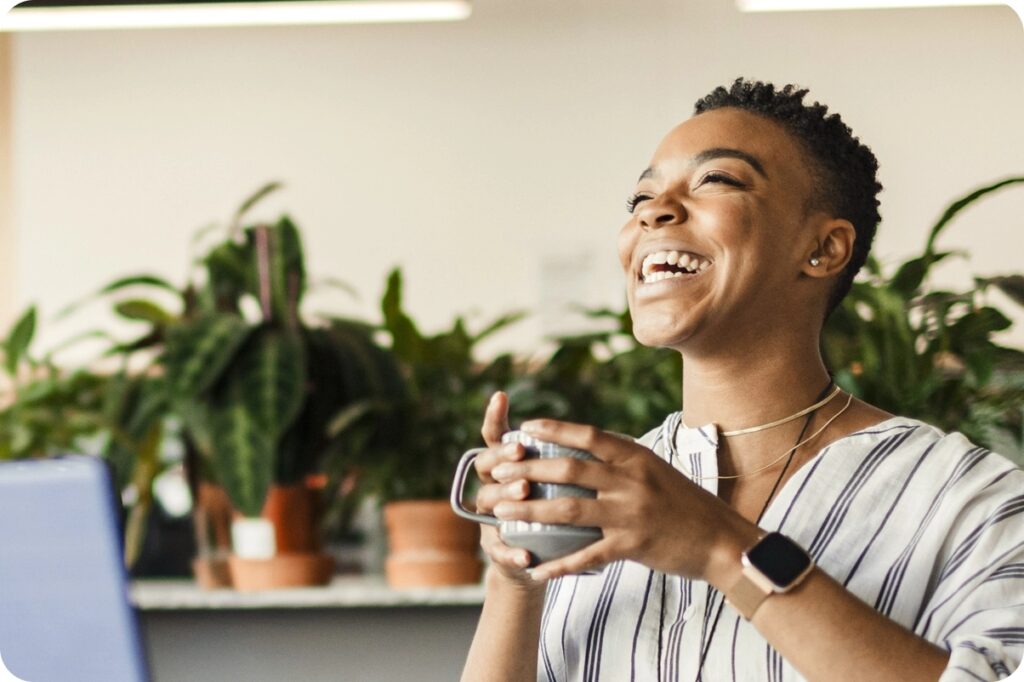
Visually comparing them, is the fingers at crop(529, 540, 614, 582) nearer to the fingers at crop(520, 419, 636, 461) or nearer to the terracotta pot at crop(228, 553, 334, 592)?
the fingers at crop(520, 419, 636, 461)

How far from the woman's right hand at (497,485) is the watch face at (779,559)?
0.58 feet

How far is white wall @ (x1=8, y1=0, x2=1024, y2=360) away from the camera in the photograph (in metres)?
3.81

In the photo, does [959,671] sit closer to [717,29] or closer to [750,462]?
[750,462]

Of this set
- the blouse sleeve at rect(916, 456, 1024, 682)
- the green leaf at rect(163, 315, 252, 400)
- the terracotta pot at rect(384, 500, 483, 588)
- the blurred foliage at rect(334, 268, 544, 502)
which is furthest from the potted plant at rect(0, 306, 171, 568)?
the blouse sleeve at rect(916, 456, 1024, 682)

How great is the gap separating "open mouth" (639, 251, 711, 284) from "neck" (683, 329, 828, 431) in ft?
0.33

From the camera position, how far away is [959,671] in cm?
84

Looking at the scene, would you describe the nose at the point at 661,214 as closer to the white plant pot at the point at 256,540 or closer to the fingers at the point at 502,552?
the fingers at the point at 502,552

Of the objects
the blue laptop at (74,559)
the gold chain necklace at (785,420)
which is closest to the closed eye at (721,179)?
the gold chain necklace at (785,420)

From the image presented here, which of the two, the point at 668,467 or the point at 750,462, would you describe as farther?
the point at 750,462

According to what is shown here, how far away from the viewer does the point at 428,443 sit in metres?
2.32

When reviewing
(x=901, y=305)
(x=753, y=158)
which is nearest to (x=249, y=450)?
(x=901, y=305)

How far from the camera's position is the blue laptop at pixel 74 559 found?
774 mm

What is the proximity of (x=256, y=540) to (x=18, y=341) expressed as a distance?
2.49 feet

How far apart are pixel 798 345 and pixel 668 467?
358mm
